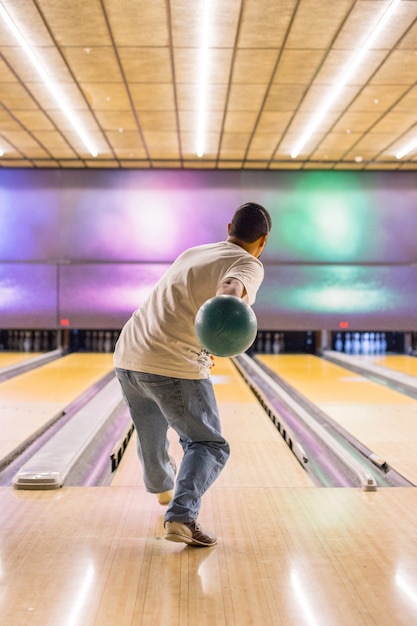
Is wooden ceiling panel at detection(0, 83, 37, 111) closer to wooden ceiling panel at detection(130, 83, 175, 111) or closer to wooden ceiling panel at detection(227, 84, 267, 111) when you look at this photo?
wooden ceiling panel at detection(130, 83, 175, 111)

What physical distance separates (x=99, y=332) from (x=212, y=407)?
767 centimetres

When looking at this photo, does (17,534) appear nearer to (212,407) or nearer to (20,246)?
(212,407)

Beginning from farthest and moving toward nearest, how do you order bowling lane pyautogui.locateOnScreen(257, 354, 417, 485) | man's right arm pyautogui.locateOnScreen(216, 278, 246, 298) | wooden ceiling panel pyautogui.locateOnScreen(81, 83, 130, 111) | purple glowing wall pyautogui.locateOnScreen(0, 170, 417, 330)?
purple glowing wall pyautogui.locateOnScreen(0, 170, 417, 330), wooden ceiling panel pyautogui.locateOnScreen(81, 83, 130, 111), bowling lane pyautogui.locateOnScreen(257, 354, 417, 485), man's right arm pyautogui.locateOnScreen(216, 278, 246, 298)

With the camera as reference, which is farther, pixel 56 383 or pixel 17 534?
pixel 56 383

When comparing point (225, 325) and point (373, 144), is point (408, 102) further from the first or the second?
point (225, 325)

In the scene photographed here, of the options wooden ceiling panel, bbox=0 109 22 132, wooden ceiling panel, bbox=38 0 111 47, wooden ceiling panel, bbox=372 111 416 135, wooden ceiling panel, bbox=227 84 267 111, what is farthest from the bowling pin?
wooden ceiling panel, bbox=38 0 111 47

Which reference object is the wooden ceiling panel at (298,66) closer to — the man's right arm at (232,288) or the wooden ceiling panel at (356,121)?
the wooden ceiling panel at (356,121)

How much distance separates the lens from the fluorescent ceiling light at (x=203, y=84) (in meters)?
4.53

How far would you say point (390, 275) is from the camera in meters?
9.46

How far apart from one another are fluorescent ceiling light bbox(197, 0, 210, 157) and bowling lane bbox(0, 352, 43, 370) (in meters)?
3.40

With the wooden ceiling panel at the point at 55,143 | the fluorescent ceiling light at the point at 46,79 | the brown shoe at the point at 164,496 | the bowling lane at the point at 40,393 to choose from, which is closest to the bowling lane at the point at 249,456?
the brown shoe at the point at 164,496

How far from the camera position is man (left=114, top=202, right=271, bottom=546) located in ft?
6.59

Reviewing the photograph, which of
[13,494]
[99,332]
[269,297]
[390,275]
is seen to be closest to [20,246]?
[99,332]

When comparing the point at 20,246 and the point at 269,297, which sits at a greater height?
the point at 20,246
